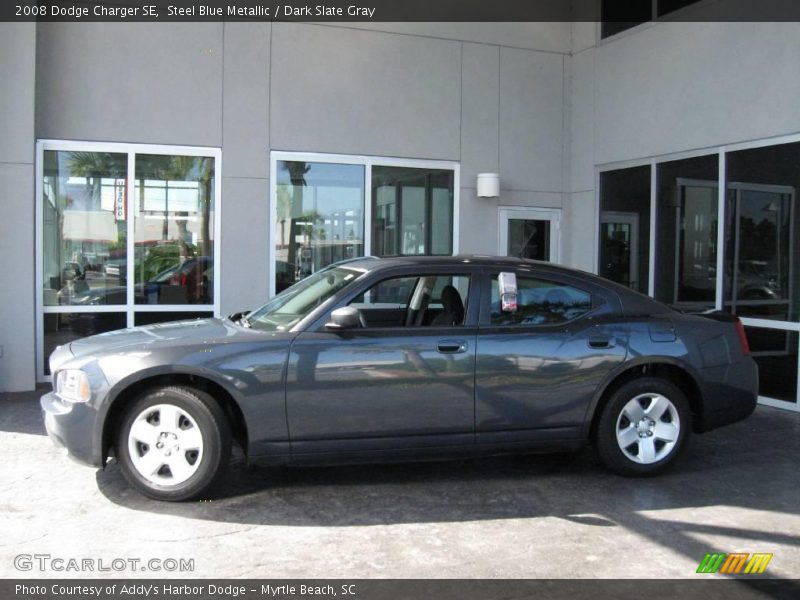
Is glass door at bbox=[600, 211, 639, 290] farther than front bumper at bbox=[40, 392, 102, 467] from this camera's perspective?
Yes

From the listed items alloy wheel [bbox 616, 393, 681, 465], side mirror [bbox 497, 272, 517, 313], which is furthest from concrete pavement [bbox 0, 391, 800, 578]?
side mirror [bbox 497, 272, 517, 313]

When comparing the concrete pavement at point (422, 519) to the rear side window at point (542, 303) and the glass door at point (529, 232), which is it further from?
the glass door at point (529, 232)

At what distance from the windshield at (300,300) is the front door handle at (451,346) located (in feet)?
2.50

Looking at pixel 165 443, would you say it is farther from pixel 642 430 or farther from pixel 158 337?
pixel 642 430

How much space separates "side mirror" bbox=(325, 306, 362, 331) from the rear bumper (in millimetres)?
2607

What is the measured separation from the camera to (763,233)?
793cm

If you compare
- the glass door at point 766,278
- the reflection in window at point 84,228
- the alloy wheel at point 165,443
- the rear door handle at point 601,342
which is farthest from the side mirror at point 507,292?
the reflection in window at point 84,228

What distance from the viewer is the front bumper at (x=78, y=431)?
14.9 ft

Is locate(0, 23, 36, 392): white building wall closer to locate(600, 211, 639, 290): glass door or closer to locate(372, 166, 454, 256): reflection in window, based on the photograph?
locate(372, 166, 454, 256): reflection in window

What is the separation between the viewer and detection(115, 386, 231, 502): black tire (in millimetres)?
4590

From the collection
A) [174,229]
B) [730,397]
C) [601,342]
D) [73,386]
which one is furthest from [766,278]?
[73,386]

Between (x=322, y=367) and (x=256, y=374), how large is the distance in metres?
0.41

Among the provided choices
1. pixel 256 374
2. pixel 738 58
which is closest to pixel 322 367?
pixel 256 374

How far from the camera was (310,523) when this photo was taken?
4.40 meters
